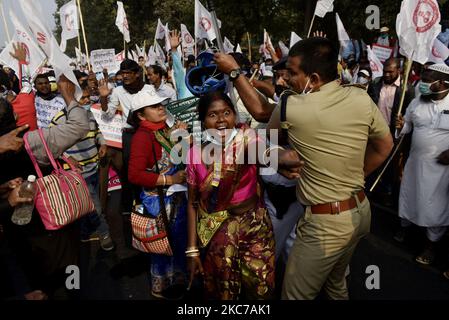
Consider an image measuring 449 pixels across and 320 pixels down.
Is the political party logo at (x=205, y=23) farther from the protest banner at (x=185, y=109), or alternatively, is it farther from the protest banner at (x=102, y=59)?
the protest banner at (x=185, y=109)

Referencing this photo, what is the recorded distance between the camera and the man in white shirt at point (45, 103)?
13.5 ft

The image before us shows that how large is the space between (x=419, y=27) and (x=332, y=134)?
2.79 meters

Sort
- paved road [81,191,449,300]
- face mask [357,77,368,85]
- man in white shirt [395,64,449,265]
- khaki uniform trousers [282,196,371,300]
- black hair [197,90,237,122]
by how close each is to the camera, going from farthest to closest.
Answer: face mask [357,77,368,85] → man in white shirt [395,64,449,265] → paved road [81,191,449,300] → black hair [197,90,237,122] → khaki uniform trousers [282,196,371,300]

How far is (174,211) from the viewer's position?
288 centimetres

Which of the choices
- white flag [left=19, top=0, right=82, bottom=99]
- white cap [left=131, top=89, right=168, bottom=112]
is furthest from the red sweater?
white flag [left=19, top=0, right=82, bottom=99]

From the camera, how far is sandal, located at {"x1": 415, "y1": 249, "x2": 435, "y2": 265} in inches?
142

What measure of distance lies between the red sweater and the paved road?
122cm

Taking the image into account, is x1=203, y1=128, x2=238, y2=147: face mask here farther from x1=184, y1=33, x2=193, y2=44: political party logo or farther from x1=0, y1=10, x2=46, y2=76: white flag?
x1=184, y1=33, x2=193, y2=44: political party logo

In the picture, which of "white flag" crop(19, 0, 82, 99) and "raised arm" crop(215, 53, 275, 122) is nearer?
"raised arm" crop(215, 53, 275, 122)

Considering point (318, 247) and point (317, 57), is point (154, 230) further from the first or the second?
point (317, 57)

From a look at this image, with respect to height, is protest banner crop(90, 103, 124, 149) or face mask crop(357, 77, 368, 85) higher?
face mask crop(357, 77, 368, 85)

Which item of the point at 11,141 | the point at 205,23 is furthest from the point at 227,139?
the point at 205,23
